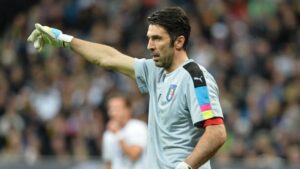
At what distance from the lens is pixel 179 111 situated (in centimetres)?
631

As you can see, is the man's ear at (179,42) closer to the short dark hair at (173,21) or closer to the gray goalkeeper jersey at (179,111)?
the short dark hair at (173,21)

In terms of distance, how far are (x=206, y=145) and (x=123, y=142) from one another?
393 centimetres

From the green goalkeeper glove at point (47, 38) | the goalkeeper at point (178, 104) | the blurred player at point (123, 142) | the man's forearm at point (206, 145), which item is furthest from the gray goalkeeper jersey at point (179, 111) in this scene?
the blurred player at point (123, 142)

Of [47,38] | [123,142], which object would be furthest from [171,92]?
[123,142]

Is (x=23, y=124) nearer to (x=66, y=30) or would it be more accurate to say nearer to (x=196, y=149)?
(x=66, y=30)

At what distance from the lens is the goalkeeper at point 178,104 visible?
611cm

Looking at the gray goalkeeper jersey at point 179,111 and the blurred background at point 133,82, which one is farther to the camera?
the blurred background at point 133,82

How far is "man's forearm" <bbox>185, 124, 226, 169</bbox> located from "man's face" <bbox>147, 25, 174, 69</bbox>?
60 centimetres

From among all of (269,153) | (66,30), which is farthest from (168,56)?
(66,30)

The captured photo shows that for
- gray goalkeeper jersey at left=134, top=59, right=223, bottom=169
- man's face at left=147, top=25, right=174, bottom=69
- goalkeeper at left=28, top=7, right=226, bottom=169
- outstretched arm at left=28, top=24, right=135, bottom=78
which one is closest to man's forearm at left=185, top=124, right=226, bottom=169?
goalkeeper at left=28, top=7, right=226, bottom=169

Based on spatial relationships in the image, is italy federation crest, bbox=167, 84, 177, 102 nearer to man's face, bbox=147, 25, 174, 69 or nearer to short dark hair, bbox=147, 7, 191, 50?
man's face, bbox=147, 25, 174, 69

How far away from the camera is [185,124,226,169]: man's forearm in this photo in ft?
19.8

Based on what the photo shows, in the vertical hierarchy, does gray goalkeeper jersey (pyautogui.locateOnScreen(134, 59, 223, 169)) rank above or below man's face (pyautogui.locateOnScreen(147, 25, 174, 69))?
below

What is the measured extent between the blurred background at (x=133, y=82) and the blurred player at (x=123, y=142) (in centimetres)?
375
